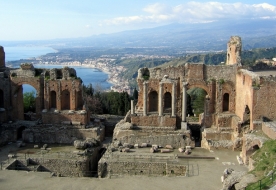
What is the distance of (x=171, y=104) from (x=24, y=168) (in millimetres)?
12220

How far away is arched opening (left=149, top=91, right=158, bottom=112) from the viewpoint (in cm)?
2883

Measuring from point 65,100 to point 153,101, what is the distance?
7377 millimetres

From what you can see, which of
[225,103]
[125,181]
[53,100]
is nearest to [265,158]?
[125,181]

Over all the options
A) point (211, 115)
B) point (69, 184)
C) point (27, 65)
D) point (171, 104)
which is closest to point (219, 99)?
point (211, 115)

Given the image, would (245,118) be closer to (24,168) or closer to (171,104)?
(171,104)

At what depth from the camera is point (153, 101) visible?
2908 centimetres

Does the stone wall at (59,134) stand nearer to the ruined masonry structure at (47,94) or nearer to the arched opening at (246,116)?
the ruined masonry structure at (47,94)

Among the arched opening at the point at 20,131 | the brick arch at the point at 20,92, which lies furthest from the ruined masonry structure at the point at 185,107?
the arched opening at the point at 20,131

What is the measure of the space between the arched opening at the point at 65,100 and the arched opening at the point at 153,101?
6895mm

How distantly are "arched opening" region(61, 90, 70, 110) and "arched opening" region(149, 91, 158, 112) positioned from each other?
6.90 meters

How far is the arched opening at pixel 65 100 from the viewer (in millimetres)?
29250

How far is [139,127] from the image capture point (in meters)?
27.2

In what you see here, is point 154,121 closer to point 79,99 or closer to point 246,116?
point 79,99

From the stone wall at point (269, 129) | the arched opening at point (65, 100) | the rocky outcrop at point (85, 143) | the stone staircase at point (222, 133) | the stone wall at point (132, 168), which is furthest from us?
the arched opening at point (65, 100)
